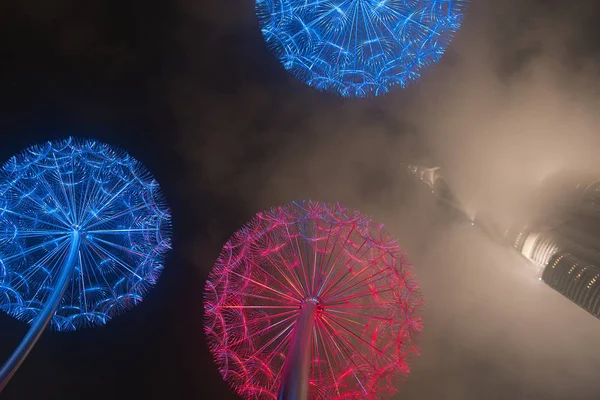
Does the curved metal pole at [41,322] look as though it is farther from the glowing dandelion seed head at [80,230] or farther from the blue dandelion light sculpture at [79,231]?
the glowing dandelion seed head at [80,230]

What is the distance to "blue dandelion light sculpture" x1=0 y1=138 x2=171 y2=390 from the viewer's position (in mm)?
13586

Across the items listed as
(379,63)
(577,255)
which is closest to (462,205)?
(379,63)

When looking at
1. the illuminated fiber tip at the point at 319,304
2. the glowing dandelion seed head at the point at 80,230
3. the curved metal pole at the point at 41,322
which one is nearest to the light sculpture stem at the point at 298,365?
the illuminated fiber tip at the point at 319,304

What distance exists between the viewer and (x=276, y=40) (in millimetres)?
11734

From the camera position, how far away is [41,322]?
1098 cm

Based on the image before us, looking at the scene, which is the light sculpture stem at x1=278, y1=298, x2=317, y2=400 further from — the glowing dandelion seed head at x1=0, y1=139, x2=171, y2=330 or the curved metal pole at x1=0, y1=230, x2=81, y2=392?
the glowing dandelion seed head at x1=0, y1=139, x2=171, y2=330

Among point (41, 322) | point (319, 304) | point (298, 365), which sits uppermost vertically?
point (319, 304)

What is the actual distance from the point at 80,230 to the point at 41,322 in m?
3.70

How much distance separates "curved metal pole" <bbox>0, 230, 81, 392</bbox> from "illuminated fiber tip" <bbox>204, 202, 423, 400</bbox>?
14.5ft

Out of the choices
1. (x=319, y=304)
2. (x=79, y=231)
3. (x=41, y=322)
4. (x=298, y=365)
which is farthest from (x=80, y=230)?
(x=298, y=365)

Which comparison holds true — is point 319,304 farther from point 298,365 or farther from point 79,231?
point 79,231

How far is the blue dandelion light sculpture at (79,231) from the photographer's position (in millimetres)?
13586

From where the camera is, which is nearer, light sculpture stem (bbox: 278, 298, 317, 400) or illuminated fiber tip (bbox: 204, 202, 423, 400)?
light sculpture stem (bbox: 278, 298, 317, 400)

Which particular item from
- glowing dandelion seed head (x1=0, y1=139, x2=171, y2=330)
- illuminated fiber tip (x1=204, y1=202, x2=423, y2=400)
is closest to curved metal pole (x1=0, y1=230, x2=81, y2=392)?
glowing dandelion seed head (x1=0, y1=139, x2=171, y2=330)
